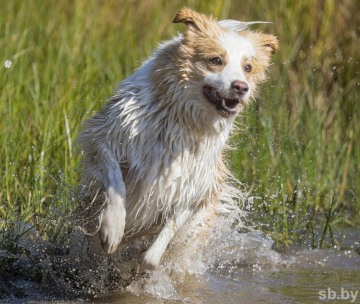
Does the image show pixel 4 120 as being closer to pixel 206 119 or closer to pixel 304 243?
pixel 206 119

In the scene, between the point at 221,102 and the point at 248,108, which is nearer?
the point at 221,102

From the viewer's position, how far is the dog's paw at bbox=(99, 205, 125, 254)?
3.79 m

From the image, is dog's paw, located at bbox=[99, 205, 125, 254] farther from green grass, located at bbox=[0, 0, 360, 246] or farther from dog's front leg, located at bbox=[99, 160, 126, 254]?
green grass, located at bbox=[0, 0, 360, 246]

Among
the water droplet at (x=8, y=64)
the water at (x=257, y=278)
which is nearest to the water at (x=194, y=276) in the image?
the water at (x=257, y=278)

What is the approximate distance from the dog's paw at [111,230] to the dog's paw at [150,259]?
334 millimetres

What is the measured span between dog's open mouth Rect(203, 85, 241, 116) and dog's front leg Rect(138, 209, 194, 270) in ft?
2.59

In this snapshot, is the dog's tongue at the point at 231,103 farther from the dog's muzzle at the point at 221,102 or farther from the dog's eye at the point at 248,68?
the dog's eye at the point at 248,68

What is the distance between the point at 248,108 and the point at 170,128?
7.55ft

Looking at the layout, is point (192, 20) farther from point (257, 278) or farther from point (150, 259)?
point (257, 278)

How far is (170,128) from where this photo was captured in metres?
4.13

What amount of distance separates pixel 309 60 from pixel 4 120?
12.9 feet

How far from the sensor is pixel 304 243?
557cm

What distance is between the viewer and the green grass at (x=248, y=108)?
525 centimetres

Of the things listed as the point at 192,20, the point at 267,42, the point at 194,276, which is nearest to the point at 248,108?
the point at 267,42
